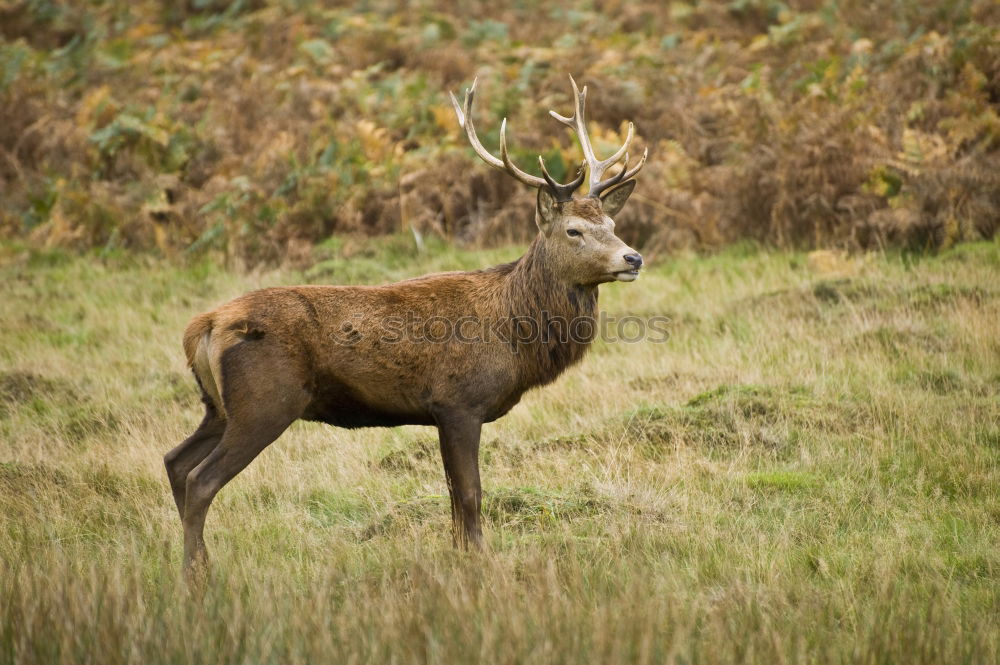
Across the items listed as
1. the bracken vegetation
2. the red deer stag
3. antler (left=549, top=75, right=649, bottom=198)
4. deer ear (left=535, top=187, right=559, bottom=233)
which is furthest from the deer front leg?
the bracken vegetation

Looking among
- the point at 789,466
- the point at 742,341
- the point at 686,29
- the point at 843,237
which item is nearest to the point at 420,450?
the point at 789,466

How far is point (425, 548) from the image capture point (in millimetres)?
5539

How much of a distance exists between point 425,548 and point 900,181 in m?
7.82

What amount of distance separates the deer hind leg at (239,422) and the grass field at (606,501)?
1.04 feet

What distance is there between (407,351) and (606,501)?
1.49 meters

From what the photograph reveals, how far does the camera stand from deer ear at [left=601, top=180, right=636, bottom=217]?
262 inches

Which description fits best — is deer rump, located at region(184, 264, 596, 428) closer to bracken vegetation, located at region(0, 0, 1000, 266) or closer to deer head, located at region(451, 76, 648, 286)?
deer head, located at region(451, 76, 648, 286)

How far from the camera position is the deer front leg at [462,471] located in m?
5.73

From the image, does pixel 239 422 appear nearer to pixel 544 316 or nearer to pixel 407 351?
pixel 407 351

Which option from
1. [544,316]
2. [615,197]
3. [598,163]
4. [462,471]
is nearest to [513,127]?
[598,163]

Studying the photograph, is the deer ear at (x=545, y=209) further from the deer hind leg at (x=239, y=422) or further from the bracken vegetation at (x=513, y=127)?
the bracken vegetation at (x=513, y=127)

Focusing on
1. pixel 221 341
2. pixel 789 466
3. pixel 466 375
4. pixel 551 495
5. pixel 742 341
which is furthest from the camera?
pixel 742 341

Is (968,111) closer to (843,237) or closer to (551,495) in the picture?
(843,237)

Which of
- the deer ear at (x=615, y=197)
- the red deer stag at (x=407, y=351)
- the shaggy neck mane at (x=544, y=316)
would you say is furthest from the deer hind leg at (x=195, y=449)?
the deer ear at (x=615, y=197)
